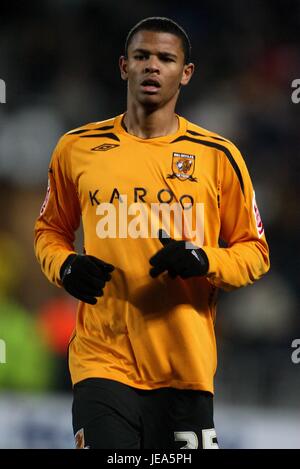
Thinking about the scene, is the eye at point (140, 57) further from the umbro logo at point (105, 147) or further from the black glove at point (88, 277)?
the black glove at point (88, 277)

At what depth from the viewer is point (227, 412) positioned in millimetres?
6574

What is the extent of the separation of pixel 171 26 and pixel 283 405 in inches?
124

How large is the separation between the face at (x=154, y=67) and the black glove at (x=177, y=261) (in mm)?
674

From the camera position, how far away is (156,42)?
4.29m

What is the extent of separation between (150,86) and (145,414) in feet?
4.54

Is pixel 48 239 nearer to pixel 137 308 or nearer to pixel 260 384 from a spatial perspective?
pixel 137 308

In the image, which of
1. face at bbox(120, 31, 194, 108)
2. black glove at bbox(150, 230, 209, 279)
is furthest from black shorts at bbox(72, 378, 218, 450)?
face at bbox(120, 31, 194, 108)

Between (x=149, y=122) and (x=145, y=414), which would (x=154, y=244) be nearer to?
(x=149, y=122)

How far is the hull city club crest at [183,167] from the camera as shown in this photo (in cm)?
428

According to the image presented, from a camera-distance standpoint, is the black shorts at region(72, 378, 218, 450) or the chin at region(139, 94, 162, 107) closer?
the black shorts at region(72, 378, 218, 450)

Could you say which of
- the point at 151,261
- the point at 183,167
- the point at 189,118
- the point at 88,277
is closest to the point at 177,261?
the point at 151,261

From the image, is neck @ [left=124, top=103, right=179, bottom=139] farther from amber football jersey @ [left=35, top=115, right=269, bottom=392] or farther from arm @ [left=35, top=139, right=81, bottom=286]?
arm @ [left=35, top=139, right=81, bottom=286]

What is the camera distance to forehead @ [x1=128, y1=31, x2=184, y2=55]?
429cm
